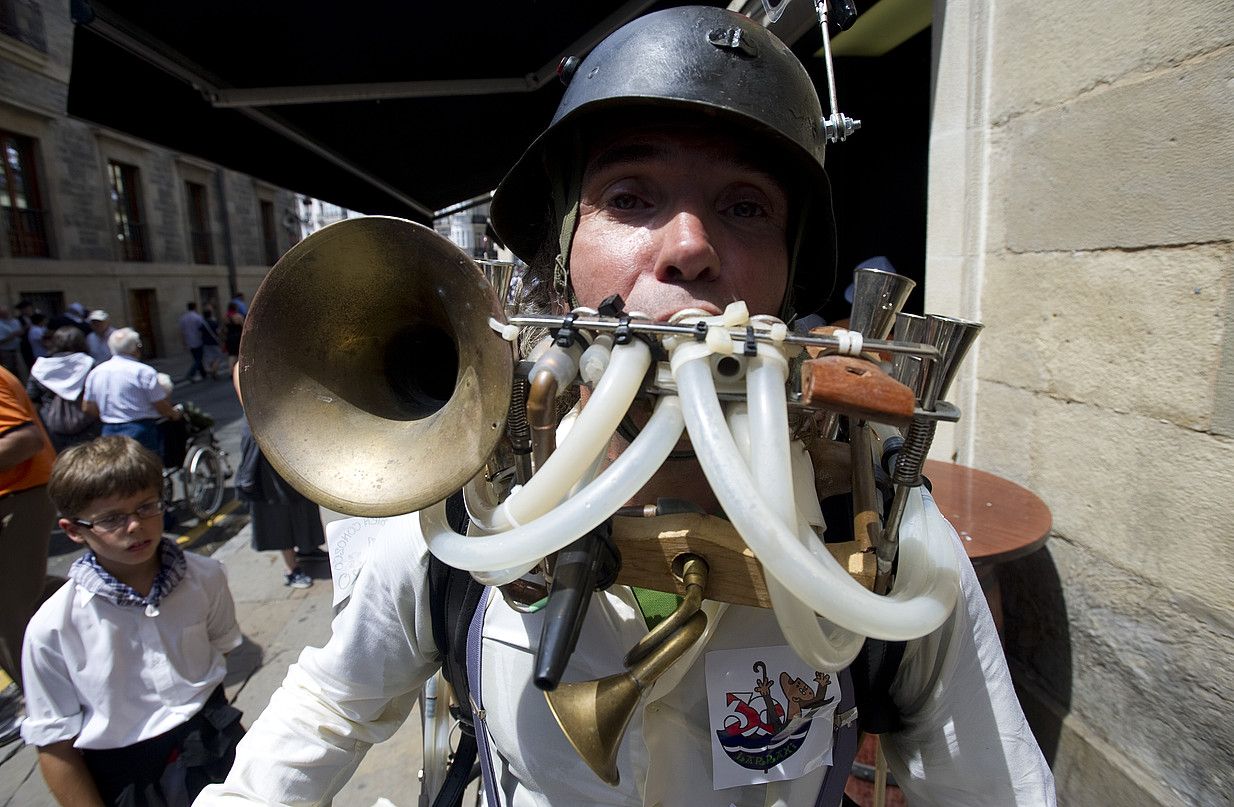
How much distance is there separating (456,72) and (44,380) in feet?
13.9

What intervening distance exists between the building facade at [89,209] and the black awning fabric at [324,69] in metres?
10.3

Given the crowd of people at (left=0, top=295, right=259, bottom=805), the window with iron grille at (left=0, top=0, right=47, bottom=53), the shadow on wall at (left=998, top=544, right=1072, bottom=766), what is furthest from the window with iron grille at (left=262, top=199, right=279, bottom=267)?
the shadow on wall at (left=998, top=544, right=1072, bottom=766)

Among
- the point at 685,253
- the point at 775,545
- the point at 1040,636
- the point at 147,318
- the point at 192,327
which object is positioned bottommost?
the point at 1040,636

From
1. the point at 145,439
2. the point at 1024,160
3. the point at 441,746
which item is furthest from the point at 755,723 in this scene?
the point at 145,439

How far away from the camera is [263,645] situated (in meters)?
4.00

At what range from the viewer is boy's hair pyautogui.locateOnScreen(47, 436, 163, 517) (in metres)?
2.22

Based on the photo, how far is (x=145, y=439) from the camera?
528 centimetres

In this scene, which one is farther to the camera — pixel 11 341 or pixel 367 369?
pixel 11 341

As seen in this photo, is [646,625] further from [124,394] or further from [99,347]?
[99,347]

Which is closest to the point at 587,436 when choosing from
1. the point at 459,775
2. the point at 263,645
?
the point at 459,775

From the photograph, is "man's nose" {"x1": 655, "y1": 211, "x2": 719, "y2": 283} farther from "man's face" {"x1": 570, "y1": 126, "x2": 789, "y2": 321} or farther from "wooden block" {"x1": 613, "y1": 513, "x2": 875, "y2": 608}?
"wooden block" {"x1": 613, "y1": 513, "x2": 875, "y2": 608}

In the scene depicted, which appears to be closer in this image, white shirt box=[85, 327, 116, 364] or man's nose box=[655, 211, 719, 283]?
man's nose box=[655, 211, 719, 283]

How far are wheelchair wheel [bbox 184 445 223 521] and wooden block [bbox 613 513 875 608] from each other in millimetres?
6492

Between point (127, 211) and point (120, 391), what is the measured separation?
17.2 meters
